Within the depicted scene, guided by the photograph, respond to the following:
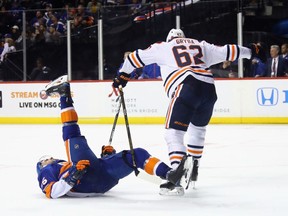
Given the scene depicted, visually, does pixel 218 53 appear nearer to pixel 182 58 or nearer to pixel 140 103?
pixel 182 58

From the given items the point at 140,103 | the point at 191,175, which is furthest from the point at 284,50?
the point at 191,175

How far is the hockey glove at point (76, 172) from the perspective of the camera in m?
4.14

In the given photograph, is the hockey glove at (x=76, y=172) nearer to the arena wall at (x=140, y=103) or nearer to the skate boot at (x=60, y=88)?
the skate boot at (x=60, y=88)

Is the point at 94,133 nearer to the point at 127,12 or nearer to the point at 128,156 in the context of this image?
the point at 127,12

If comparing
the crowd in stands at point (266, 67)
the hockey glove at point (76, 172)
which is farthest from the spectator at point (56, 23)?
the hockey glove at point (76, 172)

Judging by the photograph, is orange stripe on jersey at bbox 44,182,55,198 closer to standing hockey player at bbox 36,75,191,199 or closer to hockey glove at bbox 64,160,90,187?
standing hockey player at bbox 36,75,191,199

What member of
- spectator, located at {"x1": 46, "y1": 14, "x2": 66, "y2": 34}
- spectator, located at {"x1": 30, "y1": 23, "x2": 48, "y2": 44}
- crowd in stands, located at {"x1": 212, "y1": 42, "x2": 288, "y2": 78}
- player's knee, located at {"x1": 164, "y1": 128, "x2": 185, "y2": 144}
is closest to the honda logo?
crowd in stands, located at {"x1": 212, "y1": 42, "x2": 288, "y2": 78}

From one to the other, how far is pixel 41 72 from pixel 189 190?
308 inches

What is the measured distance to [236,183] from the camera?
16.6 feet

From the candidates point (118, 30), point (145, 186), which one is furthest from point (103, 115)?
point (145, 186)

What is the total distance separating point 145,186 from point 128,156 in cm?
69

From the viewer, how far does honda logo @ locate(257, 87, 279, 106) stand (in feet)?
35.8

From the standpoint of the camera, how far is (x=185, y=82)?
4.83m

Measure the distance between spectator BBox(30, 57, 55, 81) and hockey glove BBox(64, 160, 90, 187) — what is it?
26.5 ft
